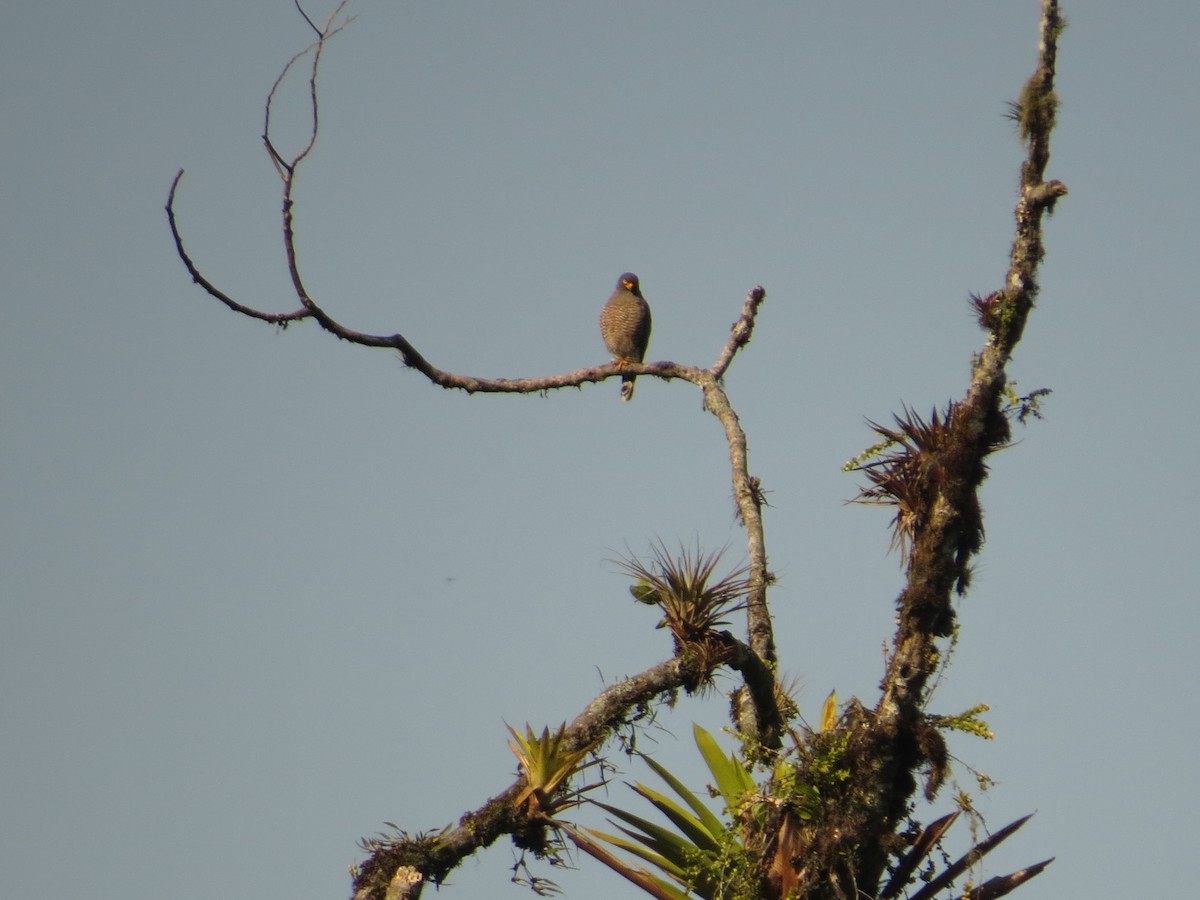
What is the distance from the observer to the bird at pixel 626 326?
53.0 feet

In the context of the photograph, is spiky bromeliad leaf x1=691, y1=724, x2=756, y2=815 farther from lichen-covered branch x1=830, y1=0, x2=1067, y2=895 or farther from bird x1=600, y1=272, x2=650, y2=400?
bird x1=600, y1=272, x2=650, y2=400

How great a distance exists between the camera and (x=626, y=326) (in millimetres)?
16188

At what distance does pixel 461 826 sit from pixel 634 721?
2.87ft

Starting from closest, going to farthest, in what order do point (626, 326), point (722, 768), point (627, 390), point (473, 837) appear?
point (473, 837), point (722, 768), point (627, 390), point (626, 326)

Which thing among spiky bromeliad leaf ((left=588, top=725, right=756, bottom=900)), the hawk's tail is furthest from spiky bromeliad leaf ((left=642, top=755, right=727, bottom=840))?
the hawk's tail

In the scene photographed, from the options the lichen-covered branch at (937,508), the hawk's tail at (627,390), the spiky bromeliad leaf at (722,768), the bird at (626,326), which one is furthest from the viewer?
the bird at (626,326)

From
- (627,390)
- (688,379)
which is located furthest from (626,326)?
(688,379)

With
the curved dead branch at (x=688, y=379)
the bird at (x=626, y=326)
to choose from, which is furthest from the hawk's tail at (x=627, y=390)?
the curved dead branch at (x=688, y=379)

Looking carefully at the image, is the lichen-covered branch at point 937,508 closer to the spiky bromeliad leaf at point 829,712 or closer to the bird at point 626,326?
the spiky bromeliad leaf at point 829,712

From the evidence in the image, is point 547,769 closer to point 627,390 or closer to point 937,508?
point 937,508

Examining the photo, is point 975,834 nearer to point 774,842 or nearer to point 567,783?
point 774,842

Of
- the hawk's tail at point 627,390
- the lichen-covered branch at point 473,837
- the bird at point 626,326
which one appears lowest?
the lichen-covered branch at point 473,837

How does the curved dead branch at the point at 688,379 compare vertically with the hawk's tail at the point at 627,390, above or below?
below

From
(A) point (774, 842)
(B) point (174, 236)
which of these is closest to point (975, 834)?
(A) point (774, 842)
